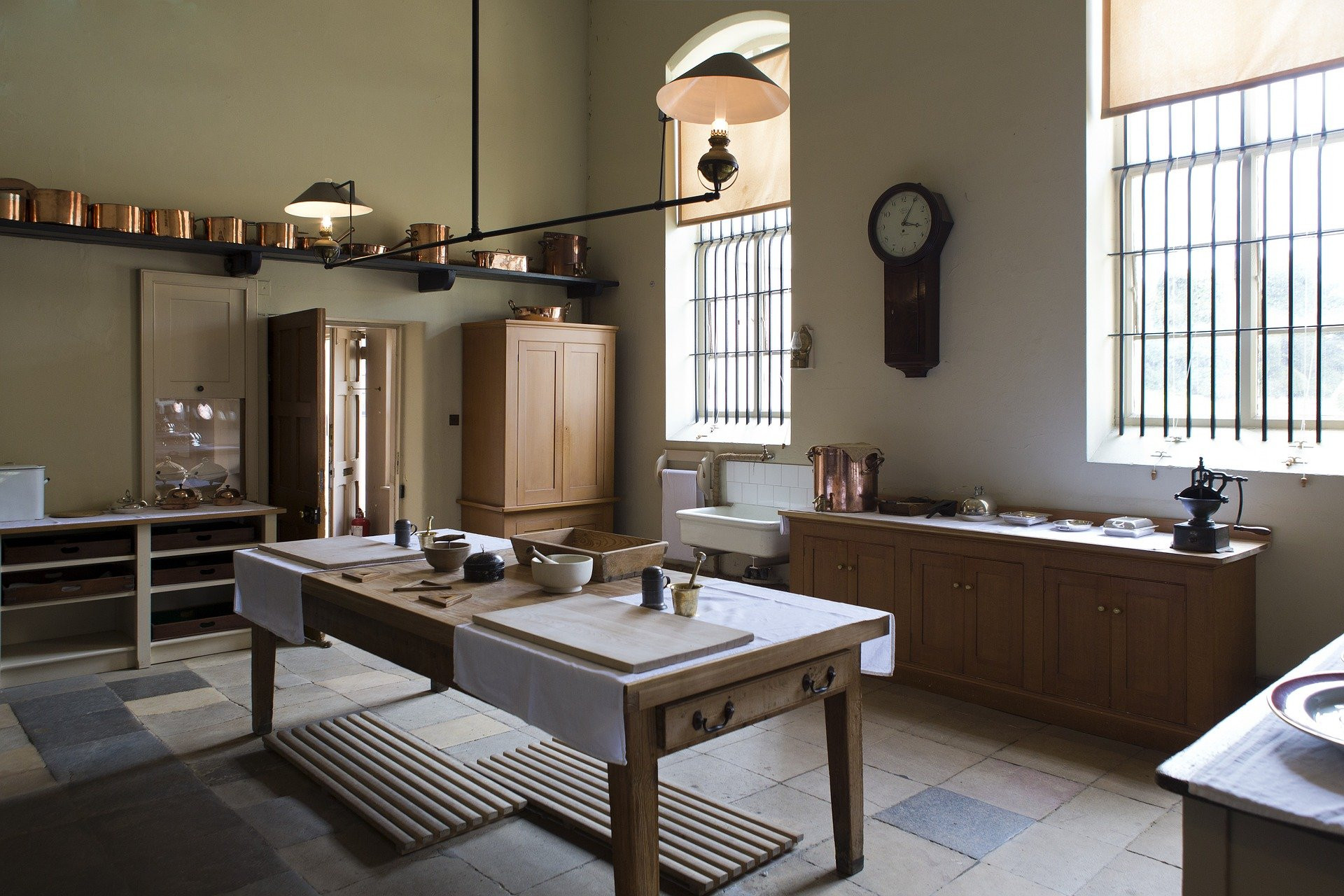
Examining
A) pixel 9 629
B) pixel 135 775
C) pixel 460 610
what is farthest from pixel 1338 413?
pixel 9 629

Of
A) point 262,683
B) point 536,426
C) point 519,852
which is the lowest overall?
point 519,852

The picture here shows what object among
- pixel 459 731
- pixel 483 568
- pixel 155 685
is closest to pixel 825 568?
pixel 459 731

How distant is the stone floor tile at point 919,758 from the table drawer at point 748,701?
4.04 ft

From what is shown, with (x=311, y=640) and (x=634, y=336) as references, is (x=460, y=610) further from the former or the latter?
(x=634, y=336)

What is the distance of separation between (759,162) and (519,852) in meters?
5.39

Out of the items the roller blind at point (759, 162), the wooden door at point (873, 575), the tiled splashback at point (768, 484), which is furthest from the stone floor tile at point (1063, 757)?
the roller blind at point (759, 162)

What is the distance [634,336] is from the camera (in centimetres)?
817

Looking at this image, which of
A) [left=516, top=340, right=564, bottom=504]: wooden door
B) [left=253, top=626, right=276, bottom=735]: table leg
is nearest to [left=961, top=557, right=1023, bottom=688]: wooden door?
[left=253, top=626, right=276, bottom=735]: table leg

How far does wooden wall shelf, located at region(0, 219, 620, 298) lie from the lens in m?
5.71

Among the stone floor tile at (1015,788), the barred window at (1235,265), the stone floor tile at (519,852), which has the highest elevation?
the barred window at (1235,265)

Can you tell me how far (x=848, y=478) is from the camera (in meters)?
5.72

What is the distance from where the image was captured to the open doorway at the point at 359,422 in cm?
859

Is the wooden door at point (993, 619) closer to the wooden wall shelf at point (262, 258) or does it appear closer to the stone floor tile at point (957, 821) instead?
the stone floor tile at point (957, 821)

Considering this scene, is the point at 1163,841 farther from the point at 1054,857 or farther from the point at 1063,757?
the point at 1063,757
